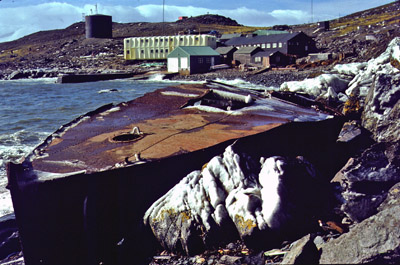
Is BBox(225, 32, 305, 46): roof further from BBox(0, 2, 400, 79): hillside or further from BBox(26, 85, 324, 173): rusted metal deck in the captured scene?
BBox(26, 85, 324, 173): rusted metal deck

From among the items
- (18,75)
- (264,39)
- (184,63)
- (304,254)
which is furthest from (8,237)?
(18,75)

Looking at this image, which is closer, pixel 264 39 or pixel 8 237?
pixel 8 237

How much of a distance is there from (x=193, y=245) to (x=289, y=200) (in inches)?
48.6

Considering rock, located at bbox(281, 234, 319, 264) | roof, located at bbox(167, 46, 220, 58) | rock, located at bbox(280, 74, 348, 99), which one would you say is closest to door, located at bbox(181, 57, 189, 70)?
roof, located at bbox(167, 46, 220, 58)

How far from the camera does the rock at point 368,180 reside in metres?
4.53

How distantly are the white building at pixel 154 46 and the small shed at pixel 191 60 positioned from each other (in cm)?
1471

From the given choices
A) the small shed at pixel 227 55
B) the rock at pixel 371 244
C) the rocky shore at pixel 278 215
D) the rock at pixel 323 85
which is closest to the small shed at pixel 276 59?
the small shed at pixel 227 55

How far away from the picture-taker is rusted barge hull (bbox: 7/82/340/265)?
16.2 feet

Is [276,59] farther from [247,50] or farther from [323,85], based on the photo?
[323,85]

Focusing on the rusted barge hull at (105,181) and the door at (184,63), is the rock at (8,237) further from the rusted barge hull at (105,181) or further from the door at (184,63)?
the door at (184,63)

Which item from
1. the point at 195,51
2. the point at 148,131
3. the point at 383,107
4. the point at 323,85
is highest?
the point at 195,51

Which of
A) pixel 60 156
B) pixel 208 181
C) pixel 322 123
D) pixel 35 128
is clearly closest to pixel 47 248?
pixel 60 156

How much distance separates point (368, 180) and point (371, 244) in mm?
2056

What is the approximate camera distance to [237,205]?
4.53m
